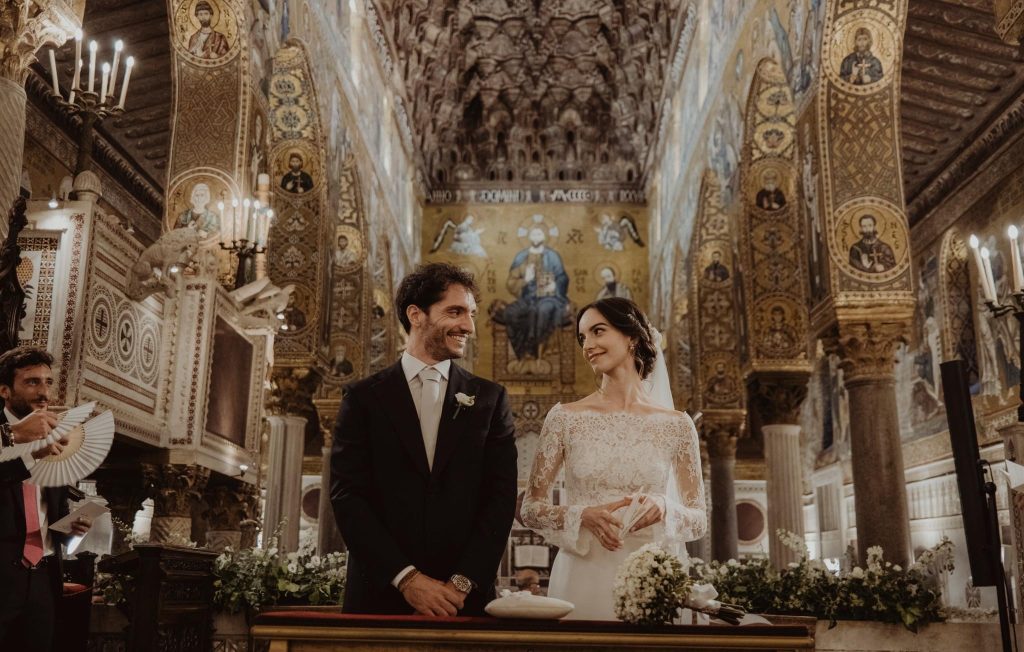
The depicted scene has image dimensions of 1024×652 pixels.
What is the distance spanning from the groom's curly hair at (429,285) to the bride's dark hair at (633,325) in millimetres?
655

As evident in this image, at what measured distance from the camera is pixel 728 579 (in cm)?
779

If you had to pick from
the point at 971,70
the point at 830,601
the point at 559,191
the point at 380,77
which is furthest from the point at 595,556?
the point at 559,191

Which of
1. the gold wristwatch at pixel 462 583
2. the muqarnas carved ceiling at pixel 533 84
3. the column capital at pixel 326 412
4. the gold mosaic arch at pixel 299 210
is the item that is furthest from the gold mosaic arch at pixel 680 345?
the gold wristwatch at pixel 462 583

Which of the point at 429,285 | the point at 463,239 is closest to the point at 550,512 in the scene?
the point at 429,285

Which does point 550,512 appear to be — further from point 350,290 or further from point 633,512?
point 350,290

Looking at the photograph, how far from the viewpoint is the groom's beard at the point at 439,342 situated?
3090 millimetres

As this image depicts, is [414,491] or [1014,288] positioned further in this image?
[1014,288]

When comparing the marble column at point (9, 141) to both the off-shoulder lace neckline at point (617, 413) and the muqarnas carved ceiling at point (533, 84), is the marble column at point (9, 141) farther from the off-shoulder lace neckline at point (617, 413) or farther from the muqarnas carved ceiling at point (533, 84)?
the muqarnas carved ceiling at point (533, 84)

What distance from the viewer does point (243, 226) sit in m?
8.31

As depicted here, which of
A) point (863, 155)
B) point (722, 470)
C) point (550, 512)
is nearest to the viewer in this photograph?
point (550, 512)

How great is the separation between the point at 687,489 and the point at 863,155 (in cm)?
657

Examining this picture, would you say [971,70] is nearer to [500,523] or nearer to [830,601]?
[830,601]

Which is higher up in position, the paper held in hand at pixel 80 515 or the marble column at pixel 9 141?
the marble column at pixel 9 141

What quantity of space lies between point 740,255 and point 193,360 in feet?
26.4
